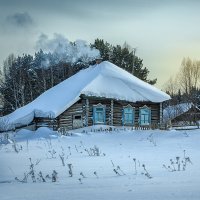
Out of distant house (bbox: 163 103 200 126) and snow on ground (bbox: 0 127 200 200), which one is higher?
distant house (bbox: 163 103 200 126)

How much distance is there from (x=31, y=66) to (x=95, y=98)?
2265 cm

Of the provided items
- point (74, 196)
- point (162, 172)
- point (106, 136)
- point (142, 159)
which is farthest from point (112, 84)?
point (74, 196)

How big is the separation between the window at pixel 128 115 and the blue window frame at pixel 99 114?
1819mm

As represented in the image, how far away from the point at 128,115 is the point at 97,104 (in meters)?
2.81

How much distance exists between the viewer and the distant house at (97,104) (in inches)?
1145

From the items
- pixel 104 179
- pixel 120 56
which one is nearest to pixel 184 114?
pixel 120 56

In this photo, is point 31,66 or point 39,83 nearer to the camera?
point 39,83

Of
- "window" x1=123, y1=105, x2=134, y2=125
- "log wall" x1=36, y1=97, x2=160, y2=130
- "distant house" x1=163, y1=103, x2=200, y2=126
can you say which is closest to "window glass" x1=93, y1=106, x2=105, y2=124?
"log wall" x1=36, y1=97, x2=160, y2=130

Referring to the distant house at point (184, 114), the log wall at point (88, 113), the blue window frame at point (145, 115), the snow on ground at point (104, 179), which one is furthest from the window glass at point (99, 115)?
the snow on ground at point (104, 179)

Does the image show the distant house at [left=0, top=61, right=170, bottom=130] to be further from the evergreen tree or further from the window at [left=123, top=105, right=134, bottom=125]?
the evergreen tree

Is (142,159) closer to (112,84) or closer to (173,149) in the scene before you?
(173,149)

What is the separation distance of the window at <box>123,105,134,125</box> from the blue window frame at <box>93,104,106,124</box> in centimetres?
182

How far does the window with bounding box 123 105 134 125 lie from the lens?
102ft

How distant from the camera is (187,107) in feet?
153
